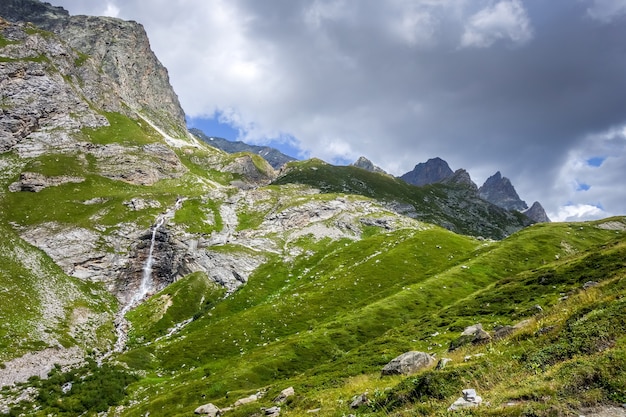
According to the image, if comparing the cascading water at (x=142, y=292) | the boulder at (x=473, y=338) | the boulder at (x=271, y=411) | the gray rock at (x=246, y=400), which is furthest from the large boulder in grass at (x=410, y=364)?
the cascading water at (x=142, y=292)

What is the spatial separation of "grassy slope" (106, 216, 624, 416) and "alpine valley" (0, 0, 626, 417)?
370 mm

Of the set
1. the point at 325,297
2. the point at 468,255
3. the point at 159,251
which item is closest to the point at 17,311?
the point at 159,251

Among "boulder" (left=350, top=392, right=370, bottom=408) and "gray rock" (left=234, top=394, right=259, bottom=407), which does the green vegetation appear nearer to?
"gray rock" (left=234, top=394, right=259, bottom=407)

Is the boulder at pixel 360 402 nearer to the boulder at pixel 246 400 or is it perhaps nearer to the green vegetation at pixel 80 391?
the boulder at pixel 246 400

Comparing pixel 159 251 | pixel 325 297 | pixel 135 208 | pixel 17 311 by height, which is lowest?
pixel 325 297

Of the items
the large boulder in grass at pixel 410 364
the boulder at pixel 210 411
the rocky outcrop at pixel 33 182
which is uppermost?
the rocky outcrop at pixel 33 182

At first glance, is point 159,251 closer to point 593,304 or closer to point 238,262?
point 238,262

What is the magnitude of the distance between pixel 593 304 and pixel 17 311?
110m

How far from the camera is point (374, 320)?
81.6 meters

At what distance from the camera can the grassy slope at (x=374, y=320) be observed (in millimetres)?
20781

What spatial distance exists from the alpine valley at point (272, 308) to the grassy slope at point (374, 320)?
0.37 m

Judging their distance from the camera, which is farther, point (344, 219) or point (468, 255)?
point (344, 219)

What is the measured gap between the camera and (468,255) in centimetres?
12850

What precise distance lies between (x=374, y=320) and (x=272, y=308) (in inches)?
1307
